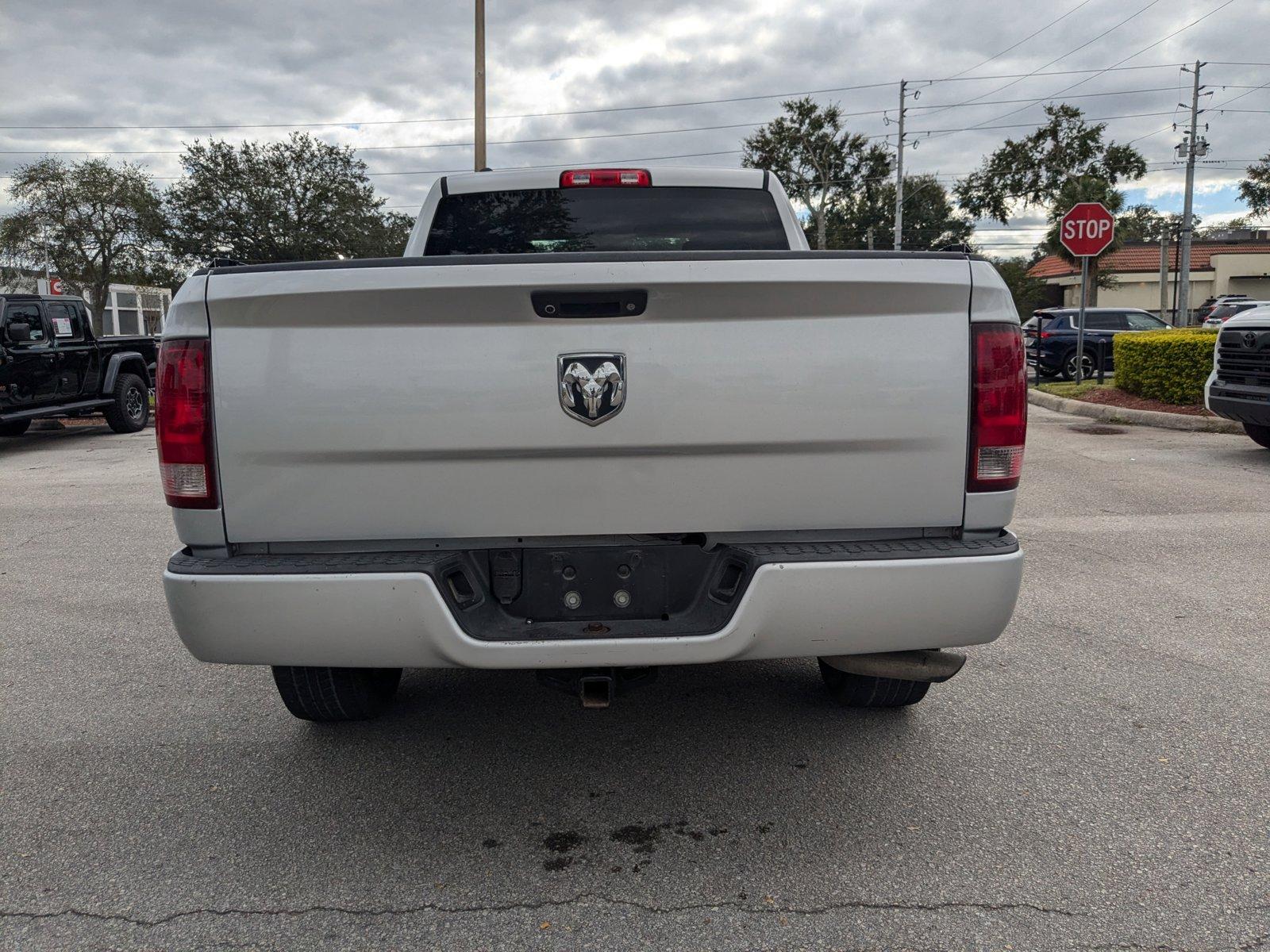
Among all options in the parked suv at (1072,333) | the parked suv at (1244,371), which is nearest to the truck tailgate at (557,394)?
the parked suv at (1244,371)

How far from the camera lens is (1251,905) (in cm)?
242

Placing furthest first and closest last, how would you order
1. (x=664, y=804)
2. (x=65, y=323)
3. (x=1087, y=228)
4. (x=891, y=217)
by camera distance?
(x=891, y=217) → (x=1087, y=228) → (x=65, y=323) → (x=664, y=804)

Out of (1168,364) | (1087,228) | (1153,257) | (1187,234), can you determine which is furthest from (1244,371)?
(1153,257)

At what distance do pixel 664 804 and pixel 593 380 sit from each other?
4.44 ft

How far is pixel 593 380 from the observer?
2.47 m

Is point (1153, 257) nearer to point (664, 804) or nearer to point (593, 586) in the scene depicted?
point (664, 804)

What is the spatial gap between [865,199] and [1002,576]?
211ft

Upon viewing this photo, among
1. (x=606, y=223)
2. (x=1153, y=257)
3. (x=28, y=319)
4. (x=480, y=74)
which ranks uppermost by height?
(x=480, y=74)

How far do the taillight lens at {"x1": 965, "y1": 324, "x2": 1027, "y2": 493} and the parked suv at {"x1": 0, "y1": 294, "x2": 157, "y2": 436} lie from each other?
42.2 ft

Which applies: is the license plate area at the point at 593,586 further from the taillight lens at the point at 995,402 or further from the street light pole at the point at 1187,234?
the street light pole at the point at 1187,234

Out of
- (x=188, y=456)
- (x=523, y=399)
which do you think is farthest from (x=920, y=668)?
(x=188, y=456)

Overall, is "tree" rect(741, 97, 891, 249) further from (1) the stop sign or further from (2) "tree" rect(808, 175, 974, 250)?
(1) the stop sign

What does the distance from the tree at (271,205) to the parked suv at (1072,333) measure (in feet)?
94.5

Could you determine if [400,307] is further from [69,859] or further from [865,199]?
[865,199]
